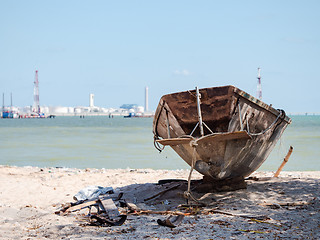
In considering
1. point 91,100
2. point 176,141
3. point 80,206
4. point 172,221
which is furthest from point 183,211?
point 91,100

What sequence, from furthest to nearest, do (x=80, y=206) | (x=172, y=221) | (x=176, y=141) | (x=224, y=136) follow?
(x=80, y=206) → (x=176, y=141) → (x=224, y=136) → (x=172, y=221)

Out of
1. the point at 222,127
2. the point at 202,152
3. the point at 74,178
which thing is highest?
the point at 222,127

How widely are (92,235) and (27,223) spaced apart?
4.43 ft

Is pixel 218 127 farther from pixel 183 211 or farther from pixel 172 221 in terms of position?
pixel 172 221

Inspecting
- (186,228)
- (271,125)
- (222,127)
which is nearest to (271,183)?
(271,125)

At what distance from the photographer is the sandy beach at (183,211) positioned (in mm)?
4945

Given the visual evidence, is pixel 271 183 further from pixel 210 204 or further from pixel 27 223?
pixel 27 223

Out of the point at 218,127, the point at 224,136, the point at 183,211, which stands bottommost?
the point at 183,211

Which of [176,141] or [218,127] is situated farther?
[218,127]

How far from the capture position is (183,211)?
Answer: 20.5ft

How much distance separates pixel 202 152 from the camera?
654 centimetres

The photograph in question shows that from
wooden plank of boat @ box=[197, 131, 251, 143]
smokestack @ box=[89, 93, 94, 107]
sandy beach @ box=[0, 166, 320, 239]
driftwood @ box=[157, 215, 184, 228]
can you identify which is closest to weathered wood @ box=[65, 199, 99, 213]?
sandy beach @ box=[0, 166, 320, 239]

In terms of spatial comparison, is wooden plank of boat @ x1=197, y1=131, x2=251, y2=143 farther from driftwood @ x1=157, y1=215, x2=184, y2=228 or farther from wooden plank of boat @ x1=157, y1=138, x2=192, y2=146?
driftwood @ x1=157, y1=215, x2=184, y2=228

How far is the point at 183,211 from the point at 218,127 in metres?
1.53
